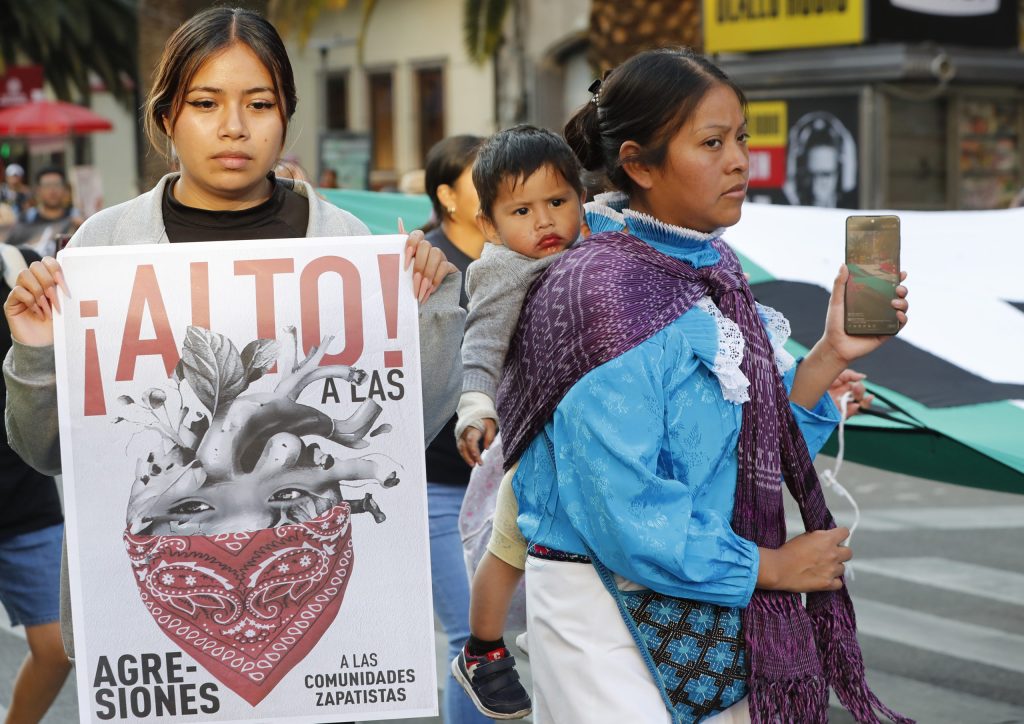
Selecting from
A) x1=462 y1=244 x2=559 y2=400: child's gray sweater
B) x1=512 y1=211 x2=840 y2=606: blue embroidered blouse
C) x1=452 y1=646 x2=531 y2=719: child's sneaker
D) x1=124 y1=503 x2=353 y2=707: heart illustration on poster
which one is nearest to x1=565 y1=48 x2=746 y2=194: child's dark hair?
x1=512 y1=211 x2=840 y2=606: blue embroidered blouse

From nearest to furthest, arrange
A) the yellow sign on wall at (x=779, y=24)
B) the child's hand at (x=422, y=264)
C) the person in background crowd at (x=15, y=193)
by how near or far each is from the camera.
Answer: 1. the child's hand at (x=422, y=264)
2. the yellow sign on wall at (x=779, y=24)
3. the person in background crowd at (x=15, y=193)

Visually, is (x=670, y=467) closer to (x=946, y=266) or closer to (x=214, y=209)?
(x=214, y=209)

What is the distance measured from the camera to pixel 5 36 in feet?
115

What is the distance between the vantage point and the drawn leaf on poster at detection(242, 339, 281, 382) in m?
2.71

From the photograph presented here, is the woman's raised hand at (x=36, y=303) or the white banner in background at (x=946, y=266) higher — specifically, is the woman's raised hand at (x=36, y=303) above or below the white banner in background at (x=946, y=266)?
above

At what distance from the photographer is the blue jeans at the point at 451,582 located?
4176 millimetres

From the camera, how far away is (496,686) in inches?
139

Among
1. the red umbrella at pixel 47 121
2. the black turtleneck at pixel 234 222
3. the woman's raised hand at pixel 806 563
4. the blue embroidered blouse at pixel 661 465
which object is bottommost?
the woman's raised hand at pixel 806 563

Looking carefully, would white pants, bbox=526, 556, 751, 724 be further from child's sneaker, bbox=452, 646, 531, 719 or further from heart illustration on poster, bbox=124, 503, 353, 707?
child's sneaker, bbox=452, 646, 531, 719

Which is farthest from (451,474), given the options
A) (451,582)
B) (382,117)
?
(382,117)

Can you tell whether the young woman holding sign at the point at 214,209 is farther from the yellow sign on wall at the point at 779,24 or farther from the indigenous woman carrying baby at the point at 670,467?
the yellow sign on wall at the point at 779,24

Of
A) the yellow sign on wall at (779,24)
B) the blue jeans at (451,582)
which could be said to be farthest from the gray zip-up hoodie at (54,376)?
the yellow sign on wall at (779,24)

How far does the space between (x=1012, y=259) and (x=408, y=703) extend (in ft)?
10.6

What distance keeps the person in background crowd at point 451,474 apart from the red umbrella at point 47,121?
21.8 meters
